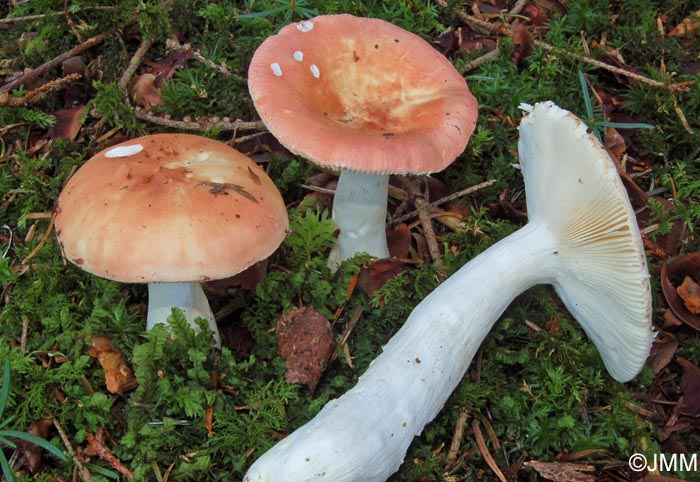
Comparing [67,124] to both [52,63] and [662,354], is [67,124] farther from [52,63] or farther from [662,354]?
[662,354]

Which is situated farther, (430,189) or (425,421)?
(430,189)

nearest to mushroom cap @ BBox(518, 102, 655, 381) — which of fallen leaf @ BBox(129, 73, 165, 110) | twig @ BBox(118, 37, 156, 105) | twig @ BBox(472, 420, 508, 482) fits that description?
twig @ BBox(472, 420, 508, 482)

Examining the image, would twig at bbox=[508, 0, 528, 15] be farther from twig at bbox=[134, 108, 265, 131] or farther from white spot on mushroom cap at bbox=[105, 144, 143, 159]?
white spot on mushroom cap at bbox=[105, 144, 143, 159]

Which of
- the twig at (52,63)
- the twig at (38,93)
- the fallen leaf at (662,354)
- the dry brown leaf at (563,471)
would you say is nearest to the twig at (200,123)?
the twig at (38,93)

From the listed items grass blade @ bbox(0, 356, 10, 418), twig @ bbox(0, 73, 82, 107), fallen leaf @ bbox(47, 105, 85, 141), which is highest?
twig @ bbox(0, 73, 82, 107)

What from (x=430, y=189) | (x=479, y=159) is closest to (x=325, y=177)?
(x=430, y=189)

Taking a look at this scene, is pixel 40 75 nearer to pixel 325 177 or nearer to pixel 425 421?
pixel 325 177

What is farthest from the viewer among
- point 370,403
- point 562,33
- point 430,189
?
point 562,33

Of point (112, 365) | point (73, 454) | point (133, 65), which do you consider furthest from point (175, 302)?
point (133, 65)

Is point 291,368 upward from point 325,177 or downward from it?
downward
